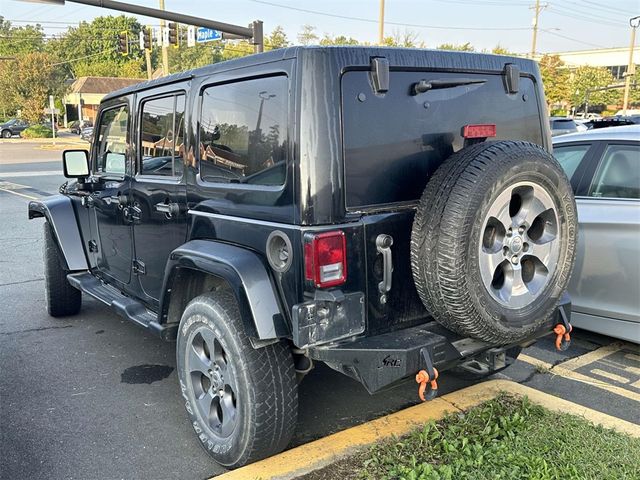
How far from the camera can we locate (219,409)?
318 cm

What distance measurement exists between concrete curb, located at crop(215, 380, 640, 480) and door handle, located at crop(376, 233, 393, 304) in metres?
0.90

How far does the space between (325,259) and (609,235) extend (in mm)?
2708

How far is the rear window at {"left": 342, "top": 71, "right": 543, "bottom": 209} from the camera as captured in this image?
107 inches

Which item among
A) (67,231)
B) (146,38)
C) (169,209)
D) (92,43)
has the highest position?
(92,43)

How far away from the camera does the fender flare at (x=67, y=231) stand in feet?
16.3

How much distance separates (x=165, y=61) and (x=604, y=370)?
29.4 metres

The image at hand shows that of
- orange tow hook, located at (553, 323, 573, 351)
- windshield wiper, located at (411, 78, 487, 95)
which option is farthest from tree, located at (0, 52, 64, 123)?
orange tow hook, located at (553, 323, 573, 351)

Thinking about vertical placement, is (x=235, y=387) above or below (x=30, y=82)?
below

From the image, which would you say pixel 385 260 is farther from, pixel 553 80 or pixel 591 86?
pixel 591 86

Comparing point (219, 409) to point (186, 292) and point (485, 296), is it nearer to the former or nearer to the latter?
point (186, 292)

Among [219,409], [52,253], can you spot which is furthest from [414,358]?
[52,253]

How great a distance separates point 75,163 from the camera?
15.6 feet

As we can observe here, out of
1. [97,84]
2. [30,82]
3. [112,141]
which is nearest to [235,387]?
[112,141]

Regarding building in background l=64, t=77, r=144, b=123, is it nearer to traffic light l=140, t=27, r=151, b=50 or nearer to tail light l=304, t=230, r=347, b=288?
traffic light l=140, t=27, r=151, b=50
